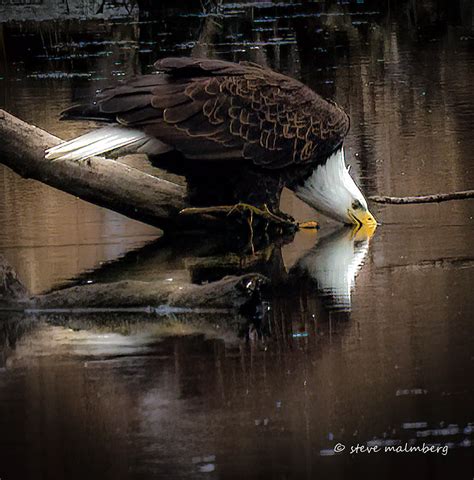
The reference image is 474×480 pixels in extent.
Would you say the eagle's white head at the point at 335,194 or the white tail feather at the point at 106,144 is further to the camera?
the eagle's white head at the point at 335,194

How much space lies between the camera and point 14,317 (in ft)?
29.8

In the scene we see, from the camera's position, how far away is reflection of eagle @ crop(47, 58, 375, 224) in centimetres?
1109

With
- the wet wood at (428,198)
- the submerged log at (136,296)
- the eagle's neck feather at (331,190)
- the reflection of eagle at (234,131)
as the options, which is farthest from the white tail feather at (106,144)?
the submerged log at (136,296)

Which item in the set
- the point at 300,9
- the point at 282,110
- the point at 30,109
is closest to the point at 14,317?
the point at 282,110

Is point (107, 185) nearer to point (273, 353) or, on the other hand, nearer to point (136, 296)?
point (136, 296)

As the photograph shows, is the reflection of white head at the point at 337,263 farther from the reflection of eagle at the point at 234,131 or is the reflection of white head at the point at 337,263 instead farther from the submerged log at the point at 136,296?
the submerged log at the point at 136,296

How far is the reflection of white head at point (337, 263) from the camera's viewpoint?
31.4 feet

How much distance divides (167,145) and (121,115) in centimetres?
37

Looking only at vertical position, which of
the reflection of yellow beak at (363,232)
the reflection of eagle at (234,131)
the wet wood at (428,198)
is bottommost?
the reflection of yellow beak at (363,232)

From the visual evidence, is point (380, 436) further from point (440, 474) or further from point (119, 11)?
point (119, 11)

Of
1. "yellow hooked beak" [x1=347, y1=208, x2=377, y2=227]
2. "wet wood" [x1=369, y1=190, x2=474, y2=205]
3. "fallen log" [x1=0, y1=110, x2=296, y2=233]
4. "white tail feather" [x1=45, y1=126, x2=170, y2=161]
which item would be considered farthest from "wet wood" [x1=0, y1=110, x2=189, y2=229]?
"wet wood" [x1=369, y1=190, x2=474, y2=205]
